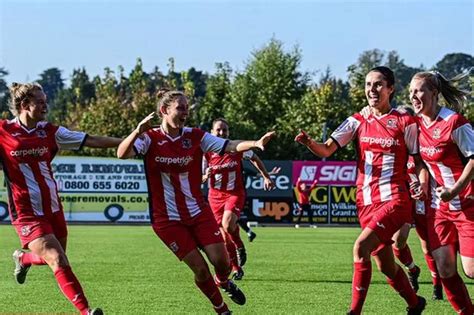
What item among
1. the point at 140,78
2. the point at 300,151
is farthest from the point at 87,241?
the point at 140,78

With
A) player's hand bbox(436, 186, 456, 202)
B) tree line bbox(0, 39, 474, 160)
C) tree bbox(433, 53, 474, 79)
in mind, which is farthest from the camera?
tree bbox(433, 53, 474, 79)

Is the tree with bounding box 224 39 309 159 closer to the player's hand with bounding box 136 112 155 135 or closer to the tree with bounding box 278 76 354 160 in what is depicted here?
the tree with bounding box 278 76 354 160

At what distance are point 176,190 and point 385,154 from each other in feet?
6.49

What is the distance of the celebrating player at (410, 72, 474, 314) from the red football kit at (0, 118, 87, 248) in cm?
343

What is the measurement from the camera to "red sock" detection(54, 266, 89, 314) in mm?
8742

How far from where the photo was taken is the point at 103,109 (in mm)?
54969

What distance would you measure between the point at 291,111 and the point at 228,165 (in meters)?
40.0

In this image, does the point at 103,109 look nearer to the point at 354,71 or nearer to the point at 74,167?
the point at 354,71

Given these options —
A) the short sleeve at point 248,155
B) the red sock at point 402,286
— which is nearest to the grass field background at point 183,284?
the red sock at point 402,286

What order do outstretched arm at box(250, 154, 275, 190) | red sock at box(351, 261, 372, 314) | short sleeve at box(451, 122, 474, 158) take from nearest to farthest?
1. short sleeve at box(451, 122, 474, 158)
2. red sock at box(351, 261, 372, 314)
3. outstretched arm at box(250, 154, 275, 190)

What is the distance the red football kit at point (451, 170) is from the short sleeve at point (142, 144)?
2574mm

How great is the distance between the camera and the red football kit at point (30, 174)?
9141mm

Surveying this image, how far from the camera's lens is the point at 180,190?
9.34 m

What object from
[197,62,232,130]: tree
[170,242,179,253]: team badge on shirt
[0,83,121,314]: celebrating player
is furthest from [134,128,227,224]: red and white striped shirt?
[197,62,232,130]: tree
